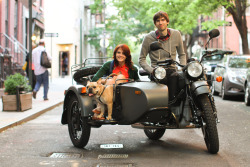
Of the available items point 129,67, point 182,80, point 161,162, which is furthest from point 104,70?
point 161,162

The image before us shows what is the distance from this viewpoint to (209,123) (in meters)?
6.19

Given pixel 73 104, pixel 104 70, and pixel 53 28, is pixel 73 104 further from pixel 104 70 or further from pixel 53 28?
pixel 53 28

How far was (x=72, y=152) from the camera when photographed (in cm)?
675

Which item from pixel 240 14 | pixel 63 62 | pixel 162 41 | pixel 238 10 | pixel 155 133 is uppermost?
pixel 238 10

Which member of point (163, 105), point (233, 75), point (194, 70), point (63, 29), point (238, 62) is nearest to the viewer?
point (163, 105)

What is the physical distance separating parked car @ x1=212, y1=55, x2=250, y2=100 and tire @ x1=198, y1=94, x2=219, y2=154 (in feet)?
35.6

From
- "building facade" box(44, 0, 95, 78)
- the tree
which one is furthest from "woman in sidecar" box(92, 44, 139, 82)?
"building facade" box(44, 0, 95, 78)

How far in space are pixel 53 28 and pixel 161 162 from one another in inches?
1769

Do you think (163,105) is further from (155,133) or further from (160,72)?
(155,133)

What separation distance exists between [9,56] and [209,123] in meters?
A: 14.4

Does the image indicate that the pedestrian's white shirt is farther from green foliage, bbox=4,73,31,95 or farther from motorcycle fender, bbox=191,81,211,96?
motorcycle fender, bbox=191,81,211,96

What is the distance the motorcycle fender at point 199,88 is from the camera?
6.32 m

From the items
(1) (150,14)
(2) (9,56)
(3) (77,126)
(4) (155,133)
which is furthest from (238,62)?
(1) (150,14)

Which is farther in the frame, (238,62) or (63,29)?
(63,29)
